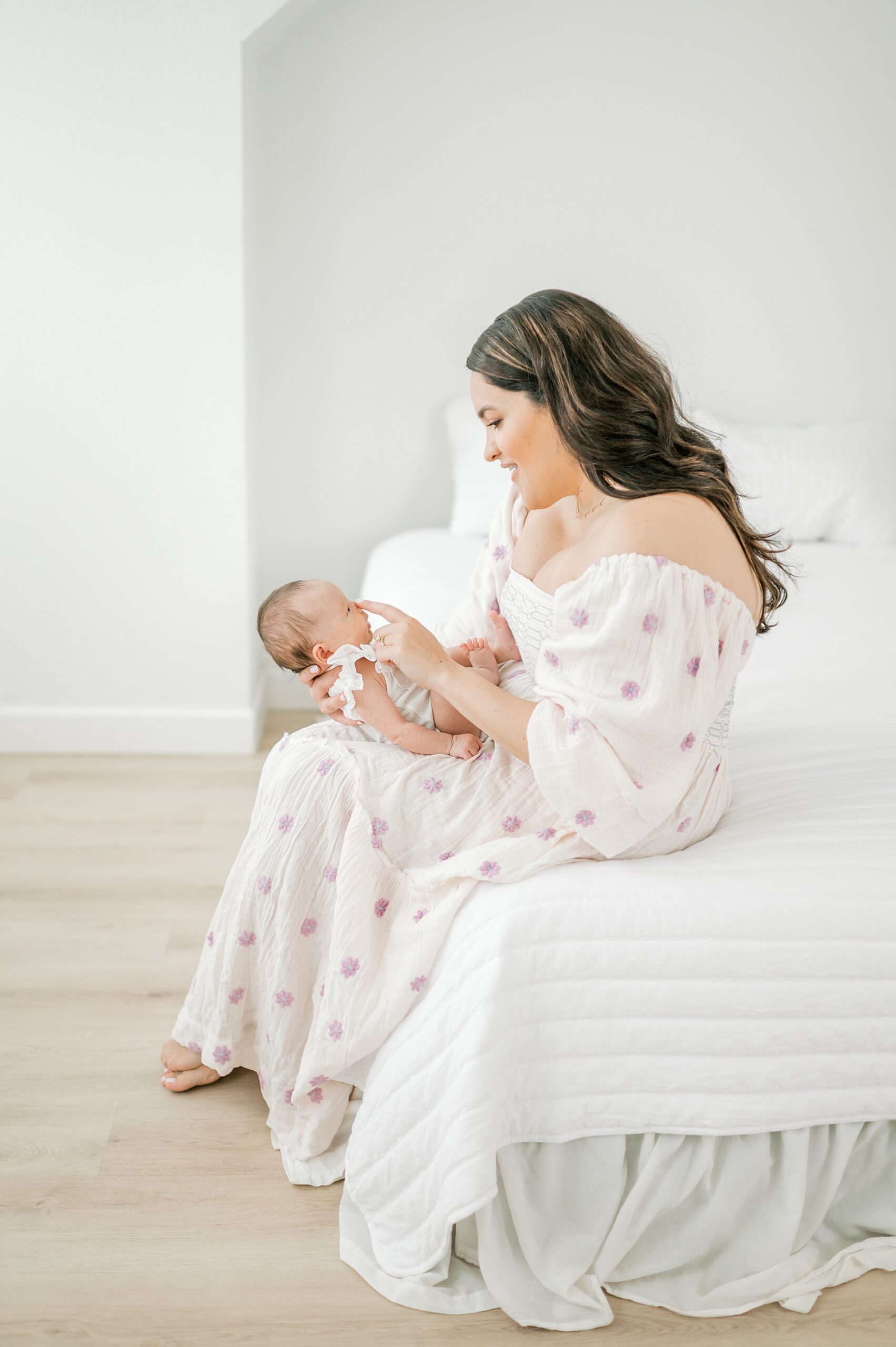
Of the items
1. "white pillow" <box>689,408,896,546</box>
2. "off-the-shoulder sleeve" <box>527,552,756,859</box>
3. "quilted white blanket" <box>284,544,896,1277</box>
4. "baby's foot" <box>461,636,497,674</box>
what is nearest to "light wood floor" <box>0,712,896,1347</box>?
"quilted white blanket" <box>284,544,896,1277</box>

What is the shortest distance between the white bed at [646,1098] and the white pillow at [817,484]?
192 centimetres

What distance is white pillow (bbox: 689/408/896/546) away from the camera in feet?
10.2

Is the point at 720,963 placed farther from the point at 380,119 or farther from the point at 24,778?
the point at 380,119

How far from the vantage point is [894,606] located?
254 centimetres

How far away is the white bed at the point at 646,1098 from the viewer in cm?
123

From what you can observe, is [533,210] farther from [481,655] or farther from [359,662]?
[359,662]

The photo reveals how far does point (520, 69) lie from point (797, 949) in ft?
8.83

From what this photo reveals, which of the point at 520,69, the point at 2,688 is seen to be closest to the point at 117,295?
the point at 2,688

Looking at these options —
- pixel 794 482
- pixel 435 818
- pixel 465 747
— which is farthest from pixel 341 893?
pixel 794 482

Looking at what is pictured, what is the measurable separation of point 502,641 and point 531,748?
0.48m

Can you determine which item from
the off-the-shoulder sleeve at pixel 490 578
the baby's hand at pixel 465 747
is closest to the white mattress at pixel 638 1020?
the baby's hand at pixel 465 747

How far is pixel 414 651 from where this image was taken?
4.73 feet

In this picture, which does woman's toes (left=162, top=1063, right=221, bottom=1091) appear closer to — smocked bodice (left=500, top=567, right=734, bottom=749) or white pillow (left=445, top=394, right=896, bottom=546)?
smocked bodice (left=500, top=567, right=734, bottom=749)

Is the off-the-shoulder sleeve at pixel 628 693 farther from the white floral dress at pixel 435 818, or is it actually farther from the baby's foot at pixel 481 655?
the baby's foot at pixel 481 655
